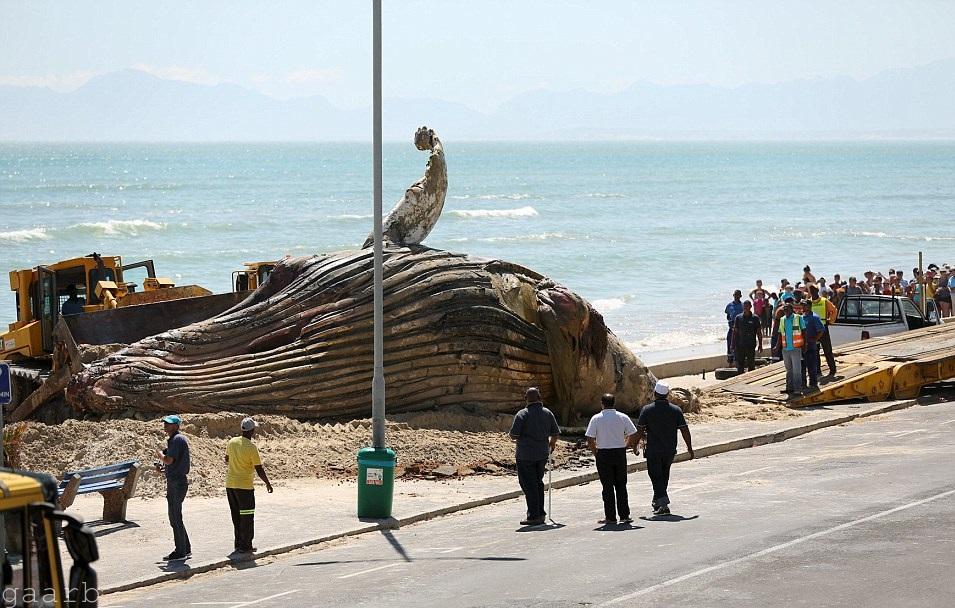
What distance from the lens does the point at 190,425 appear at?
18.0m

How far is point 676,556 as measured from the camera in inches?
528

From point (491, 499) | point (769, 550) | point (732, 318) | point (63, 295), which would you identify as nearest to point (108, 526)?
point (491, 499)

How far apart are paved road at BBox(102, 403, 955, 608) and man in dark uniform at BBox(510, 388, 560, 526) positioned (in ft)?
1.06

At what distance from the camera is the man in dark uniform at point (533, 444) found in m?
15.5

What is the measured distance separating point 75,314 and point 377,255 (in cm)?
712

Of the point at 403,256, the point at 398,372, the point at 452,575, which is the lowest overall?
the point at 452,575

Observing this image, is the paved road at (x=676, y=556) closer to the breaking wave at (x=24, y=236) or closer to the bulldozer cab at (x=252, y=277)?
the bulldozer cab at (x=252, y=277)

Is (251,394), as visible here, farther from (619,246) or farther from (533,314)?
(619,246)

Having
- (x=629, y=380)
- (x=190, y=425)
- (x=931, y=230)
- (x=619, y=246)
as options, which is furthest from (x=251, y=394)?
(x=931, y=230)

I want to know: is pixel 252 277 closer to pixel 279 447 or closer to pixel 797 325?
pixel 279 447

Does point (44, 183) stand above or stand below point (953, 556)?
above

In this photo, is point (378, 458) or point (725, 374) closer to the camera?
point (378, 458)

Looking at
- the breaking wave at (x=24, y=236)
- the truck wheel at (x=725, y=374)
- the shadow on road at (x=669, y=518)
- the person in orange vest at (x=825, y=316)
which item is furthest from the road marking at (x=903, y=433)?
the breaking wave at (x=24, y=236)

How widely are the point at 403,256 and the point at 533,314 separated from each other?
221 centimetres
